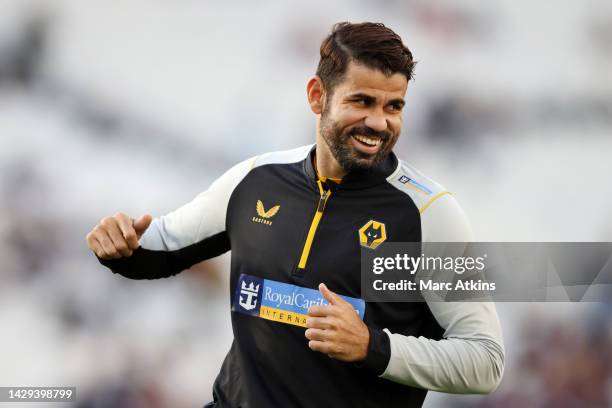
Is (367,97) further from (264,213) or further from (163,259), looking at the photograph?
(163,259)

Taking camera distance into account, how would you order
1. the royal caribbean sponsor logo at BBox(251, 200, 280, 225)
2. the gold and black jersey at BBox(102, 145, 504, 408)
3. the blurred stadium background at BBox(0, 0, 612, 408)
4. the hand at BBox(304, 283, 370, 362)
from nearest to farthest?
the hand at BBox(304, 283, 370, 362), the gold and black jersey at BBox(102, 145, 504, 408), the royal caribbean sponsor logo at BBox(251, 200, 280, 225), the blurred stadium background at BBox(0, 0, 612, 408)

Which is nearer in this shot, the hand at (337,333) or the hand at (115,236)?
the hand at (337,333)

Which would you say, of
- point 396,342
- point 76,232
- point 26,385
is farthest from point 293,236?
point 26,385

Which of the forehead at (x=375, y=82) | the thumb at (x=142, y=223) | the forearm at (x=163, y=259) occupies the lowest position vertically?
the forearm at (x=163, y=259)

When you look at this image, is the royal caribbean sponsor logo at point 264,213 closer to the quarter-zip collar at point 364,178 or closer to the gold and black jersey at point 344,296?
the gold and black jersey at point 344,296

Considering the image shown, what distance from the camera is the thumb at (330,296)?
5.69ft

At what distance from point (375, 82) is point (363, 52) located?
8cm

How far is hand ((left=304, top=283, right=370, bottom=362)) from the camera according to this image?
1.68 meters

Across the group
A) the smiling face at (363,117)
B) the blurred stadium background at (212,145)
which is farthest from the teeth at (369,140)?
the blurred stadium background at (212,145)

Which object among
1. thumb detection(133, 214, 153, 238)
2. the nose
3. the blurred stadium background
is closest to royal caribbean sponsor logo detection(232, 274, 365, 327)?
thumb detection(133, 214, 153, 238)

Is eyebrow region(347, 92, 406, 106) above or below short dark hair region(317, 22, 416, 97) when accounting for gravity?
below

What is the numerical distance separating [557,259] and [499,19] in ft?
3.28

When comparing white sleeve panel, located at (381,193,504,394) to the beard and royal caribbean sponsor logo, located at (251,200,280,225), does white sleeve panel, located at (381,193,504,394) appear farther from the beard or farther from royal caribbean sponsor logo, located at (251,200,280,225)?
royal caribbean sponsor logo, located at (251,200,280,225)

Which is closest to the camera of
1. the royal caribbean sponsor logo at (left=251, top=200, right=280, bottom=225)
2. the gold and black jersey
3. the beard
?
the gold and black jersey
